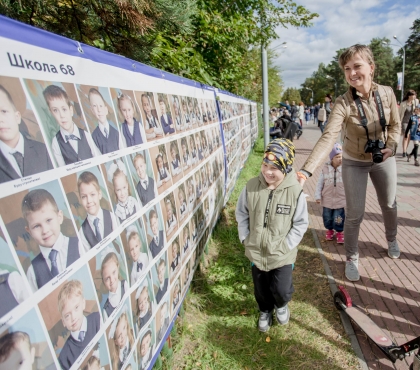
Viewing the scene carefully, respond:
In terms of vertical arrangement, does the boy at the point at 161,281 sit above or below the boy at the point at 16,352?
below

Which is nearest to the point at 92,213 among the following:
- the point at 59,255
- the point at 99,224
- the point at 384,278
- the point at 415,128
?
the point at 99,224

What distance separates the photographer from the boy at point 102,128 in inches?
54.8

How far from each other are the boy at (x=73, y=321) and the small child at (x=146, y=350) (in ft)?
2.06

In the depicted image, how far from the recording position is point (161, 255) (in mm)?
2123

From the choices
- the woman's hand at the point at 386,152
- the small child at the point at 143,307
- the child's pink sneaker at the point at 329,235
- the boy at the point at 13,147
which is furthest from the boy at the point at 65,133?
the child's pink sneaker at the point at 329,235

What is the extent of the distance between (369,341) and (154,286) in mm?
1762

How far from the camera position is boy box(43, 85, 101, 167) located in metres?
1.12

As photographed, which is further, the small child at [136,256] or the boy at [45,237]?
the small child at [136,256]

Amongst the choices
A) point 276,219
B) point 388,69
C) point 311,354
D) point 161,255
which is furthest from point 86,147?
point 388,69

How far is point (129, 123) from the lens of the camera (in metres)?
1.73

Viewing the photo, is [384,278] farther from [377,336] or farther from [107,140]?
[107,140]

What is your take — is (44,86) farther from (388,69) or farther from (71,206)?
(388,69)

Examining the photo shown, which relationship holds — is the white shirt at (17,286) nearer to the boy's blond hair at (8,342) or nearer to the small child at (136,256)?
the boy's blond hair at (8,342)

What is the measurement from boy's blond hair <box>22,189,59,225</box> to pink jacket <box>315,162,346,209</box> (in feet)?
12.2
